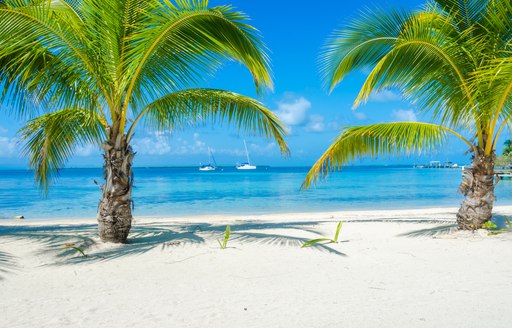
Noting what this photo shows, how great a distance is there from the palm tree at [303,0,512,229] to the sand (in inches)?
44.1

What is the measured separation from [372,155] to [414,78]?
4.66 feet

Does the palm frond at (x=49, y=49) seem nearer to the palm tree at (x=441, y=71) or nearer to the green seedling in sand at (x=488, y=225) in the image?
the palm tree at (x=441, y=71)

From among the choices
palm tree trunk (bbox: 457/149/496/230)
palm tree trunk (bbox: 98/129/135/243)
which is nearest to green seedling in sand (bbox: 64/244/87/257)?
palm tree trunk (bbox: 98/129/135/243)

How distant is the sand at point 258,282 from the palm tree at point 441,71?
1119 millimetres

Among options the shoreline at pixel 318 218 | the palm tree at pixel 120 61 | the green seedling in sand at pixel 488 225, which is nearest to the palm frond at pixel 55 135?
the palm tree at pixel 120 61

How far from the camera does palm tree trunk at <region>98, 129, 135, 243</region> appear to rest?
6.21 m

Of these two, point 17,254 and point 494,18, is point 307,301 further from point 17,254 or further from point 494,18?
point 494,18

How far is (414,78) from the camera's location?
22.9 feet

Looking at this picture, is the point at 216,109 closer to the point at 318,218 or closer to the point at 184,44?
the point at 184,44

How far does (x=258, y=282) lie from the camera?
445 centimetres

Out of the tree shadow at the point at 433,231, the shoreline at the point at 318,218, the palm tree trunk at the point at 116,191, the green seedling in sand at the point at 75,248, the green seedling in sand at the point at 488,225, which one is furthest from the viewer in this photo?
the shoreline at the point at 318,218

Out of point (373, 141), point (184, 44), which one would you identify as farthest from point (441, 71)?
point (184, 44)

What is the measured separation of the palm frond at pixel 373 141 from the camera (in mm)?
6938

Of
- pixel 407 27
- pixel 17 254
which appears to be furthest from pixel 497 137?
pixel 17 254
